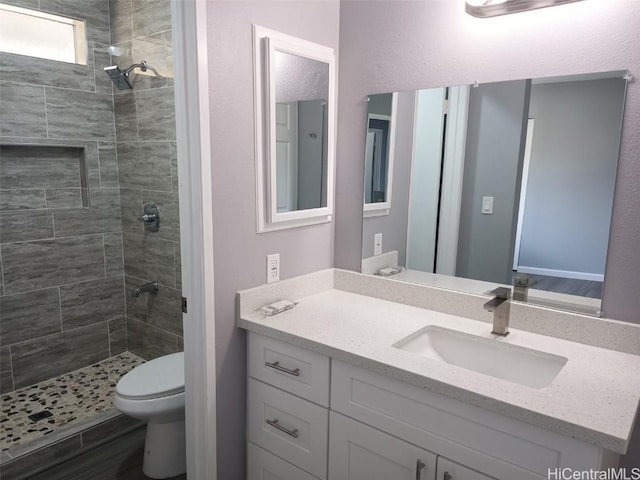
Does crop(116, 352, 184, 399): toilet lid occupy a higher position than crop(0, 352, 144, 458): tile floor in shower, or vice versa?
crop(116, 352, 184, 399): toilet lid

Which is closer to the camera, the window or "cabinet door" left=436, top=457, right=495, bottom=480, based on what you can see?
"cabinet door" left=436, top=457, right=495, bottom=480

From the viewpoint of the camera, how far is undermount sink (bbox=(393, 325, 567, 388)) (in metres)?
1.45

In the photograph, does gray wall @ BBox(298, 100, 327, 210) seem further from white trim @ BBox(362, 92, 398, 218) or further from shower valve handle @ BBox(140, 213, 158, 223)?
shower valve handle @ BBox(140, 213, 158, 223)

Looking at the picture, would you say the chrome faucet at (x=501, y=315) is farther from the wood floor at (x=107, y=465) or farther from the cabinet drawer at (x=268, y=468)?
the wood floor at (x=107, y=465)

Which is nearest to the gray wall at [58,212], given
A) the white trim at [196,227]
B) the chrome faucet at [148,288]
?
the chrome faucet at [148,288]

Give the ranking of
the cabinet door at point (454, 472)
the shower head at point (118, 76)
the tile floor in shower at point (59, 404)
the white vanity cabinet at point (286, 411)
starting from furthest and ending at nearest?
1. the shower head at point (118, 76)
2. the tile floor in shower at point (59, 404)
3. the white vanity cabinet at point (286, 411)
4. the cabinet door at point (454, 472)

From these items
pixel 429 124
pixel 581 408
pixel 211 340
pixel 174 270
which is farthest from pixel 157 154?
pixel 581 408

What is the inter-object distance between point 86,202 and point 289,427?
6.98ft

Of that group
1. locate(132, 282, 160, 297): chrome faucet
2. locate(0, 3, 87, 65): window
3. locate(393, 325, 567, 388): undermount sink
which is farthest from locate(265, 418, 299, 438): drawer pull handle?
locate(0, 3, 87, 65): window

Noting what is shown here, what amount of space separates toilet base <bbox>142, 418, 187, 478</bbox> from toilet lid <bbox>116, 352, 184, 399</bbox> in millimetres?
168

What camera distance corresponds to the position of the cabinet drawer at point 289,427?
5.16 ft

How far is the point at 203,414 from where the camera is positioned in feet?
5.55

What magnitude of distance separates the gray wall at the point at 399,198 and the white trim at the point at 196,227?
771mm

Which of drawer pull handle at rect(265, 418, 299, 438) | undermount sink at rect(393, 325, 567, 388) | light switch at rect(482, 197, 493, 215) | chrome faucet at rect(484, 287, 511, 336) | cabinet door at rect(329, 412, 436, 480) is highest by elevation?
light switch at rect(482, 197, 493, 215)
